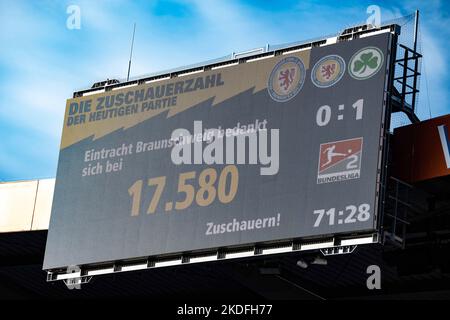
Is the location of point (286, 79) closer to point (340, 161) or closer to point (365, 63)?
point (365, 63)

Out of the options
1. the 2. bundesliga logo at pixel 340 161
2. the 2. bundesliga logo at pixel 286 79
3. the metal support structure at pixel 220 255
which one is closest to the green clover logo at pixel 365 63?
the 2. bundesliga logo at pixel 286 79

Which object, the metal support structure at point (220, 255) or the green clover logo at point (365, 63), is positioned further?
the green clover logo at point (365, 63)

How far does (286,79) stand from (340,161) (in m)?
2.30

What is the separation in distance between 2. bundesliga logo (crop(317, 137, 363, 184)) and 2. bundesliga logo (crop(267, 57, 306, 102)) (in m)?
1.46

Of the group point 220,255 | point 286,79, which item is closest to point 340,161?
point 286,79

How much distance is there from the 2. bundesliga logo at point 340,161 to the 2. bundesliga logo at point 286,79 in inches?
57.5

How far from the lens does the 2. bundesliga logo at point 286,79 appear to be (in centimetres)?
2292

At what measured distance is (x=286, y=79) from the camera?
23188 millimetres

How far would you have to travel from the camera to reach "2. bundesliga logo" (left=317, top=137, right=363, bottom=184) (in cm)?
2153

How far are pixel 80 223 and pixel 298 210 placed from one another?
221 inches

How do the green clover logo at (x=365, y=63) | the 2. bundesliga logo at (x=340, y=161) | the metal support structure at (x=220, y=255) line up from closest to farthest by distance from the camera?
the metal support structure at (x=220, y=255) → the 2. bundesliga logo at (x=340, y=161) → the green clover logo at (x=365, y=63)

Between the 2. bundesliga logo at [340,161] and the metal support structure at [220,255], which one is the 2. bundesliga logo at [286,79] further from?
the metal support structure at [220,255]
